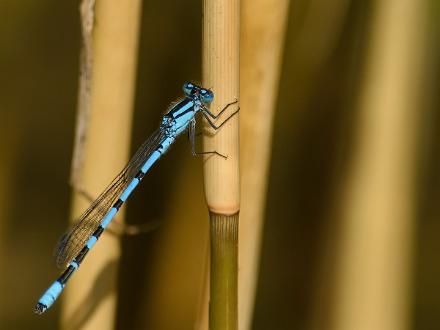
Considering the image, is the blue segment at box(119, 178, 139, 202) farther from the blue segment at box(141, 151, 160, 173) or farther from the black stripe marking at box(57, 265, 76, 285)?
the black stripe marking at box(57, 265, 76, 285)

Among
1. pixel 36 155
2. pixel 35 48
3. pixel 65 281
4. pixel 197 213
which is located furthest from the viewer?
pixel 36 155

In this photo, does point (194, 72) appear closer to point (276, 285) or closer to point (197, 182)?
point (197, 182)

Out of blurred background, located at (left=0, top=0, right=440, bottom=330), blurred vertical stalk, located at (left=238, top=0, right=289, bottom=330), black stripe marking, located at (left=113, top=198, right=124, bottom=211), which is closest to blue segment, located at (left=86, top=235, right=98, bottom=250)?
black stripe marking, located at (left=113, top=198, right=124, bottom=211)

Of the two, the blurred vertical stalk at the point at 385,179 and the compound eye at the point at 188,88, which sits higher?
the compound eye at the point at 188,88

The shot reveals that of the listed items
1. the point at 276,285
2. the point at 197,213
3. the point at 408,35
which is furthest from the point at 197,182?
the point at 408,35

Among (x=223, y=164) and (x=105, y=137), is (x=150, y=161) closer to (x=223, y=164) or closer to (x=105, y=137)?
(x=105, y=137)

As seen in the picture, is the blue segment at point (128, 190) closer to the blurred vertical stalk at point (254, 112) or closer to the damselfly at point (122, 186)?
the damselfly at point (122, 186)

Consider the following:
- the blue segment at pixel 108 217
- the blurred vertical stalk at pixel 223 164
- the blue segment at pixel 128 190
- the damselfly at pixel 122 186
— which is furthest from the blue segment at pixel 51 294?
A: the blurred vertical stalk at pixel 223 164
